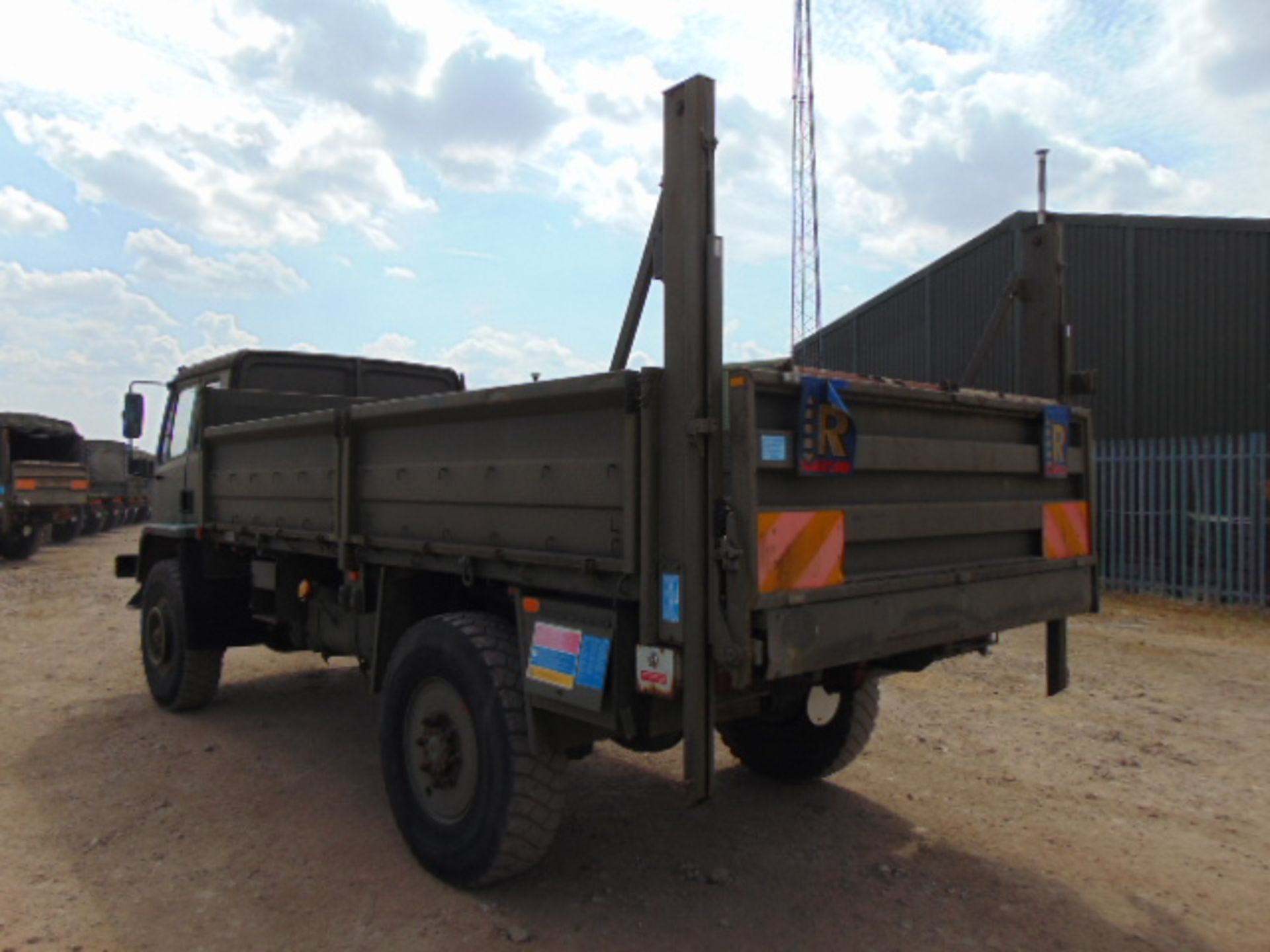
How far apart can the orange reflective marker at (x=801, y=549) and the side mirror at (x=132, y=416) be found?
17.9ft

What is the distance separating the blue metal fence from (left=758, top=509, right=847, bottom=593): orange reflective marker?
966cm

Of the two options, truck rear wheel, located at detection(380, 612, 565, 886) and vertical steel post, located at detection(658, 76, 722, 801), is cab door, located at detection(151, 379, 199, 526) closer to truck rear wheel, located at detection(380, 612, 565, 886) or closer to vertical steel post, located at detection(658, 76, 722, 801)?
truck rear wheel, located at detection(380, 612, 565, 886)

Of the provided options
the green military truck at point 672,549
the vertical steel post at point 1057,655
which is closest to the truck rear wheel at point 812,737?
the green military truck at point 672,549

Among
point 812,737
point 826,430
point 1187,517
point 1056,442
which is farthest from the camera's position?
point 1187,517

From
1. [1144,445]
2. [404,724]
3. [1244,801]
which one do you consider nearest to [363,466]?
[404,724]

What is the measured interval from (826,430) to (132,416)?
5.55 meters

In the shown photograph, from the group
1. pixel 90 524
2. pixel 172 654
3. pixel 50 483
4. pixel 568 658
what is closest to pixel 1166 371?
pixel 568 658

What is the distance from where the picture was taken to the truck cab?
596 cm

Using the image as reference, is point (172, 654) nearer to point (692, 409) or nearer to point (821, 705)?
point (821, 705)

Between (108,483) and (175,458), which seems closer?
(175,458)

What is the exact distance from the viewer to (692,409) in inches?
109

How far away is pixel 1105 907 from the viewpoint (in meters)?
3.36

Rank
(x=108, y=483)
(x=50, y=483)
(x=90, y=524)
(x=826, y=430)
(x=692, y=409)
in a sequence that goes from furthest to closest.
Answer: (x=90, y=524) < (x=108, y=483) < (x=50, y=483) < (x=826, y=430) < (x=692, y=409)

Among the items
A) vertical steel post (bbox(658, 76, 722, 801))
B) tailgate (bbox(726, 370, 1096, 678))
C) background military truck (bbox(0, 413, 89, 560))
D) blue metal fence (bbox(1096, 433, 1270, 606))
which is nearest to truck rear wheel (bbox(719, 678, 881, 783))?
tailgate (bbox(726, 370, 1096, 678))
